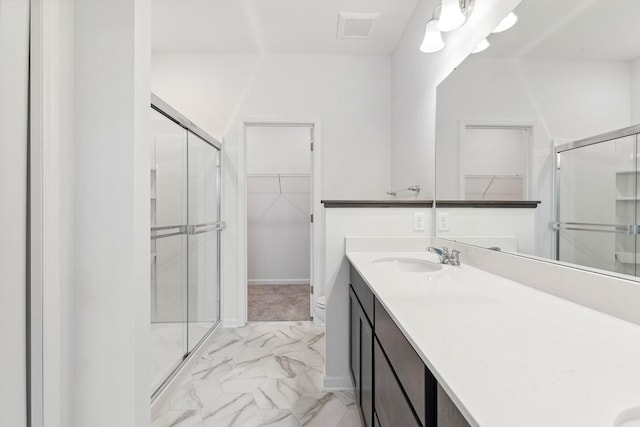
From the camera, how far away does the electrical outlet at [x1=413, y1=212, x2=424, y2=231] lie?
1.80m

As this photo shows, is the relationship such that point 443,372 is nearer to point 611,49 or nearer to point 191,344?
point 611,49

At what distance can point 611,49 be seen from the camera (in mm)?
775

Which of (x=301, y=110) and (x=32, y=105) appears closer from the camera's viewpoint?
(x=32, y=105)

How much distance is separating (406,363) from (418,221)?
1222 millimetres

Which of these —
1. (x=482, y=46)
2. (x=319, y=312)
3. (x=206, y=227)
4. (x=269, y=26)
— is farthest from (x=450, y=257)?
(x=269, y=26)

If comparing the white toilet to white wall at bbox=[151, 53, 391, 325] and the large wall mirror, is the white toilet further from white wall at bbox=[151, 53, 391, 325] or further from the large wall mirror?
the large wall mirror

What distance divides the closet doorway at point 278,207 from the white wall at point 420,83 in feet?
5.48

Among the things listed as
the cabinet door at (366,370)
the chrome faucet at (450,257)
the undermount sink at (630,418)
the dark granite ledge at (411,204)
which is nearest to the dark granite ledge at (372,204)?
the dark granite ledge at (411,204)

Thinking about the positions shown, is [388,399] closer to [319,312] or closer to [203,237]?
[319,312]

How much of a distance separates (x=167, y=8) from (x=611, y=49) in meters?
2.56

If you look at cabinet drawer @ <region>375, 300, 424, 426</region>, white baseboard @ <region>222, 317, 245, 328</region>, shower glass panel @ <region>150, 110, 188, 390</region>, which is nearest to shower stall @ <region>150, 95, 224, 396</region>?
shower glass panel @ <region>150, 110, 188, 390</region>

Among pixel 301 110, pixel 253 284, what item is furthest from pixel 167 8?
pixel 253 284

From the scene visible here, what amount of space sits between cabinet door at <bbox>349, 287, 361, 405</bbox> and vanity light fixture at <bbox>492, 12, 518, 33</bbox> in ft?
4.29

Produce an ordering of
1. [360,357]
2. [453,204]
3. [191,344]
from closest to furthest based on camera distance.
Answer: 1. [360,357]
2. [453,204]
3. [191,344]
